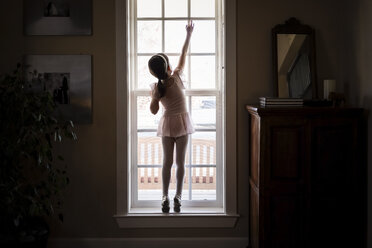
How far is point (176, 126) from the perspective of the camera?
12.8ft

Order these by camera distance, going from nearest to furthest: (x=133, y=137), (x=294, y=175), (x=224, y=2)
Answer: (x=294, y=175) < (x=224, y=2) < (x=133, y=137)

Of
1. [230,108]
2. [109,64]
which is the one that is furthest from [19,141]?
[230,108]

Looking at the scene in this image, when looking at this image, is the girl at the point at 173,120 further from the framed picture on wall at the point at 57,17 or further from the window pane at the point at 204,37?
the framed picture on wall at the point at 57,17

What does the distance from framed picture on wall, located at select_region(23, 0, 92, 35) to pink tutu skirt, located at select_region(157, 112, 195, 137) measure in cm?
100

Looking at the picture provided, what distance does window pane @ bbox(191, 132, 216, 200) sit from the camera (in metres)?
4.14

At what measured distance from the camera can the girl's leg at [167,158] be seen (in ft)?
13.0

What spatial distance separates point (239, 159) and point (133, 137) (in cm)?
97

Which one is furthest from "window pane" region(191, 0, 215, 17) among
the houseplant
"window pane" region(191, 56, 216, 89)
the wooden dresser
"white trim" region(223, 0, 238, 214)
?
the houseplant

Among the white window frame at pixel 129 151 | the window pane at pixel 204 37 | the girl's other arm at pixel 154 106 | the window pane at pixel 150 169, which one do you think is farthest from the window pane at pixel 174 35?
the window pane at pixel 150 169

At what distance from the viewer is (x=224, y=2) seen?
3.86m

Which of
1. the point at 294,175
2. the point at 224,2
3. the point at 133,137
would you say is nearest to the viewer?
the point at 294,175

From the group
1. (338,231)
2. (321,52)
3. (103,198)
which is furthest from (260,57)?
(103,198)

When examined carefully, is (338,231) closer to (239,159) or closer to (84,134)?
(239,159)

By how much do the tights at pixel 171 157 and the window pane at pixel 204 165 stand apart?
0.69 feet
